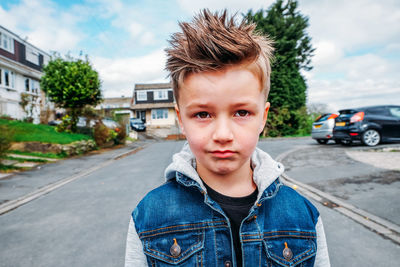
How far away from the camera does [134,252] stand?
1.31 metres

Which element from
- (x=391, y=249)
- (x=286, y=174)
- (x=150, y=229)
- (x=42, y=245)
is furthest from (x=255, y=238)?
(x=286, y=174)

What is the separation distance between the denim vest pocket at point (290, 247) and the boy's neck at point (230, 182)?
25 cm

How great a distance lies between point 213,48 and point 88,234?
3327mm

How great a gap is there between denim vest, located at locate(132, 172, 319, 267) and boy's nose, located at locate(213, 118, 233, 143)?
32cm

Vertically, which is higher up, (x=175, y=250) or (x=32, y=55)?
(x=32, y=55)

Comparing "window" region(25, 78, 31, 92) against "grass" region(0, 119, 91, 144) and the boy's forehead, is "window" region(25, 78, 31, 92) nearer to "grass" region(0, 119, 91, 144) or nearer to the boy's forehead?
"grass" region(0, 119, 91, 144)

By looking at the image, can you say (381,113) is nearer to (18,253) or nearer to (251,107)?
(251,107)

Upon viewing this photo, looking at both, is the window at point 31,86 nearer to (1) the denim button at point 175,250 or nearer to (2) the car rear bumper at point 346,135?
(2) the car rear bumper at point 346,135

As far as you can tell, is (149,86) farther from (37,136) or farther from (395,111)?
(395,111)

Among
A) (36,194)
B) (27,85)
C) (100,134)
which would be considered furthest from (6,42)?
(36,194)

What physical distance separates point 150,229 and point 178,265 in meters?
0.22

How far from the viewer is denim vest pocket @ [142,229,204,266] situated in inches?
49.3

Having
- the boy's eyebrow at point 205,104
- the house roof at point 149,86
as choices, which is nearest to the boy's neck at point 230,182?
the boy's eyebrow at point 205,104

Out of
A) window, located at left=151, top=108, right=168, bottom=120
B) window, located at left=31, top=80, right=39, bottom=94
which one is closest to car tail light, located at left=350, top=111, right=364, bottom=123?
window, located at left=31, top=80, right=39, bottom=94
